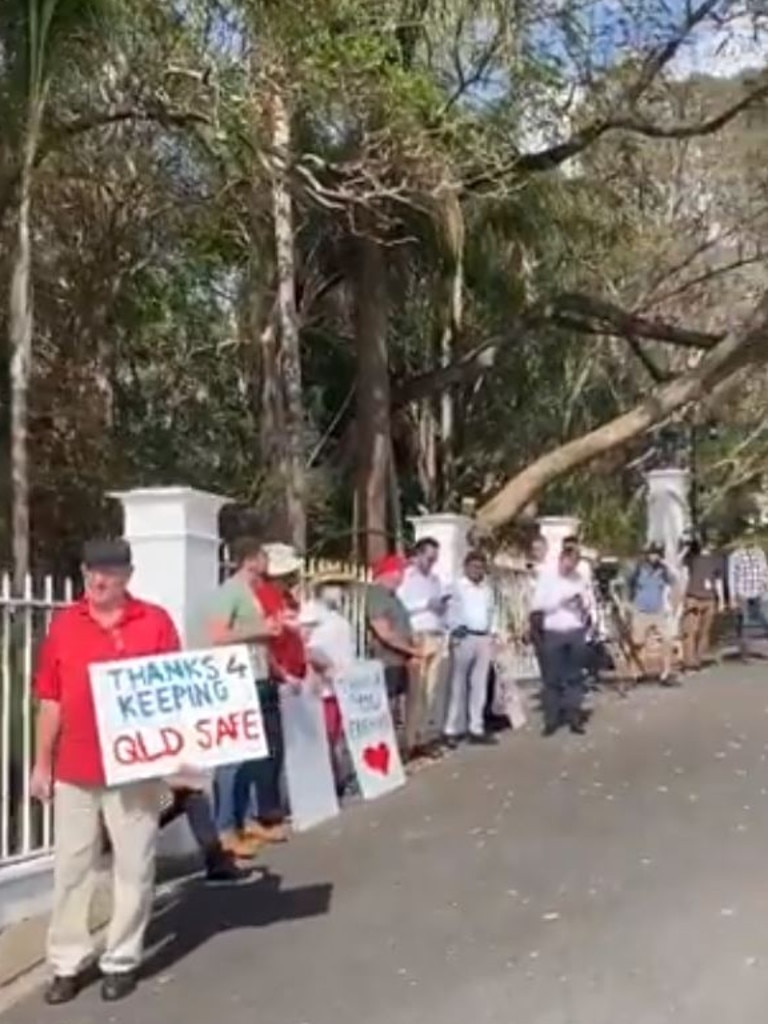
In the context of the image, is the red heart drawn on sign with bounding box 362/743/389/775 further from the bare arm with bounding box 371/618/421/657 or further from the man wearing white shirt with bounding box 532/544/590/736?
the man wearing white shirt with bounding box 532/544/590/736

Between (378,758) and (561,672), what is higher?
(561,672)

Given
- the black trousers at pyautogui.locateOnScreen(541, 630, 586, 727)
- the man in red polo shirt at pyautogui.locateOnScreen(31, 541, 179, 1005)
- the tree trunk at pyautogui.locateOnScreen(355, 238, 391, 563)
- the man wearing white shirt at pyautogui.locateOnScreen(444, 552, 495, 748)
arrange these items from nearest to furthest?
the man in red polo shirt at pyautogui.locateOnScreen(31, 541, 179, 1005) < the man wearing white shirt at pyautogui.locateOnScreen(444, 552, 495, 748) < the black trousers at pyautogui.locateOnScreen(541, 630, 586, 727) < the tree trunk at pyautogui.locateOnScreen(355, 238, 391, 563)

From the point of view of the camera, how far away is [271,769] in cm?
1162

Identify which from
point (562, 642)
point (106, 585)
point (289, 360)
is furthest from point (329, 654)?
point (289, 360)

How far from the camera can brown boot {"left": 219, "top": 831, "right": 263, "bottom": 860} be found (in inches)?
427

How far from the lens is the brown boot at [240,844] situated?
10841 mm

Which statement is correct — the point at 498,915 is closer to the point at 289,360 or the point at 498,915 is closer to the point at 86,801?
the point at 86,801

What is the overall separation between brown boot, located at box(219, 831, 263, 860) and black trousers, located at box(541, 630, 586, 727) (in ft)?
18.2

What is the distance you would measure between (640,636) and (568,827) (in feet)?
32.0

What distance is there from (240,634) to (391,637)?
405 cm

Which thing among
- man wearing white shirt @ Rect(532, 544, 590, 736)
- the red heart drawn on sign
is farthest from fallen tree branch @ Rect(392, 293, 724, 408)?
the red heart drawn on sign

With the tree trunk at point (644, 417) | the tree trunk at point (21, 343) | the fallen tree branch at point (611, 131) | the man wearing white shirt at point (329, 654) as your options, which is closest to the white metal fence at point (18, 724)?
the man wearing white shirt at point (329, 654)

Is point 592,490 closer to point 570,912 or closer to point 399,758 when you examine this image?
point 399,758

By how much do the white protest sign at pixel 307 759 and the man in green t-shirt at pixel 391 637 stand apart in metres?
2.12
